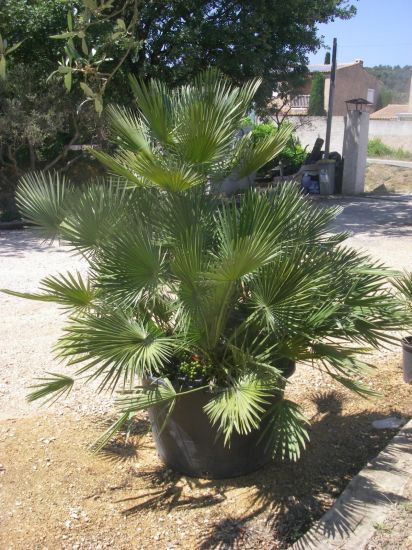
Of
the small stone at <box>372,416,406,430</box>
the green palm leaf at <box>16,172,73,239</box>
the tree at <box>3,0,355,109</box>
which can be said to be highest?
the tree at <box>3,0,355,109</box>

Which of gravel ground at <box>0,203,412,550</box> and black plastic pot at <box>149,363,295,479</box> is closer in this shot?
gravel ground at <box>0,203,412,550</box>

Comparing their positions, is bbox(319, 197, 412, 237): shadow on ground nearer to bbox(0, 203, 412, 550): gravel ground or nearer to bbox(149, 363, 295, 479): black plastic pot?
bbox(0, 203, 412, 550): gravel ground

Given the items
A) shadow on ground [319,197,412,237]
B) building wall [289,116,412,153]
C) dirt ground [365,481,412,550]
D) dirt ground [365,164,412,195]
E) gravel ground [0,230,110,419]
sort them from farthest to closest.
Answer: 1. building wall [289,116,412,153]
2. dirt ground [365,164,412,195]
3. shadow on ground [319,197,412,237]
4. gravel ground [0,230,110,419]
5. dirt ground [365,481,412,550]

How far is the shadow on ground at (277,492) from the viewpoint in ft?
9.25

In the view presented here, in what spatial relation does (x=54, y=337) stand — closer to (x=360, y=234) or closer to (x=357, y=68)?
(x=360, y=234)

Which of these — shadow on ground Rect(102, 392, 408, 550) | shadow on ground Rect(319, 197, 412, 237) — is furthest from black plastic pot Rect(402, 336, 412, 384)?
shadow on ground Rect(319, 197, 412, 237)

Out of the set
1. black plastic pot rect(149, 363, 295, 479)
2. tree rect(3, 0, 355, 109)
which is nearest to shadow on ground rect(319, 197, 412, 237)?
tree rect(3, 0, 355, 109)

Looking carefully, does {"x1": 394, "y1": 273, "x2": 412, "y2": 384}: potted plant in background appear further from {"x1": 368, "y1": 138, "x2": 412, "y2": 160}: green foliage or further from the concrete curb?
{"x1": 368, "y1": 138, "x2": 412, "y2": 160}: green foliage

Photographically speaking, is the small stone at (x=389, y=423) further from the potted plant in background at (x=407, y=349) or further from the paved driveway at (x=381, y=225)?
the paved driveway at (x=381, y=225)

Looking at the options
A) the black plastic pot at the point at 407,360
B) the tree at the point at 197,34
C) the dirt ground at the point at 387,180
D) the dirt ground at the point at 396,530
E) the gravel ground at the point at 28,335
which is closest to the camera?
the dirt ground at the point at 396,530

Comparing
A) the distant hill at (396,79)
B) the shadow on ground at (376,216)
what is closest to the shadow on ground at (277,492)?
the shadow on ground at (376,216)

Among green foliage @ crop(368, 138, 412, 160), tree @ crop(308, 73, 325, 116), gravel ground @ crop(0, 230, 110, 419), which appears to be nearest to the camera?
gravel ground @ crop(0, 230, 110, 419)

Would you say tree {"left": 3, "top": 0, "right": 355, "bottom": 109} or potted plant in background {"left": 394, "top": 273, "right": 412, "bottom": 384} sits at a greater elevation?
tree {"left": 3, "top": 0, "right": 355, "bottom": 109}

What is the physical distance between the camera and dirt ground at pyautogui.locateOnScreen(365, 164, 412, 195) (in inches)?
773
